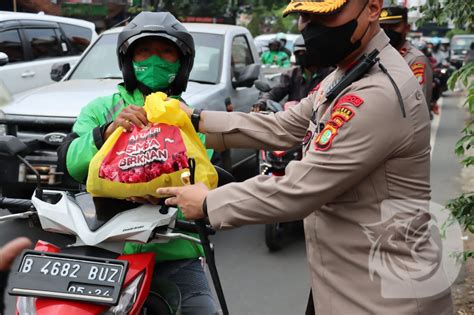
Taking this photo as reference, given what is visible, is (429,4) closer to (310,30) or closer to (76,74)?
(310,30)

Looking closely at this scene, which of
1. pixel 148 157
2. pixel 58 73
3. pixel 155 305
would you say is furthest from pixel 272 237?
pixel 148 157

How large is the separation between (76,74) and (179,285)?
4855 mm

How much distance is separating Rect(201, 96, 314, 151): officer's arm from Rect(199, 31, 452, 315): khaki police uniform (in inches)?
19.7

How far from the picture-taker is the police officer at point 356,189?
204 cm

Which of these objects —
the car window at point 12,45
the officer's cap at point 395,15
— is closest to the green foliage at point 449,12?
the officer's cap at point 395,15

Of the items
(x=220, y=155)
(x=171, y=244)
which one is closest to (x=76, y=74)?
(x=220, y=155)

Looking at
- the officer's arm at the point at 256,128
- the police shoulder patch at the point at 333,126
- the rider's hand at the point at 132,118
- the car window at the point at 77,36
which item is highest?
the police shoulder patch at the point at 333,126

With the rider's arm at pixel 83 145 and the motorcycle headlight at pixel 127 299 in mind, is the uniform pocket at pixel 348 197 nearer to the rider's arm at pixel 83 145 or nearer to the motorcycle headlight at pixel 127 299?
the motorcycle headlight at pixel 127 299

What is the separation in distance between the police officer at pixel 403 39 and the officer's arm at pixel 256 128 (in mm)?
2988

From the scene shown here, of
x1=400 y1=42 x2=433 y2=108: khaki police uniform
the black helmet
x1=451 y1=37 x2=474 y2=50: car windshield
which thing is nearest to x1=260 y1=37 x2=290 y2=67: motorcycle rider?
x1=400 y1=42 x2=433 y2=108: khaki police uniform

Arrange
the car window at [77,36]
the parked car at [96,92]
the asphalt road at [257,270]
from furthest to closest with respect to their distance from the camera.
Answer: the car window at [77,36], the parked car at [96,92], the asphalt road at [257,270]

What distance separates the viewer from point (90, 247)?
2.39 meters

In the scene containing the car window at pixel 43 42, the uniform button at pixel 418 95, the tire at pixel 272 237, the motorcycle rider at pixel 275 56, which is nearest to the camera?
the uniform button at pixel 418 95

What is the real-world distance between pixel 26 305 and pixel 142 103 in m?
0.98
